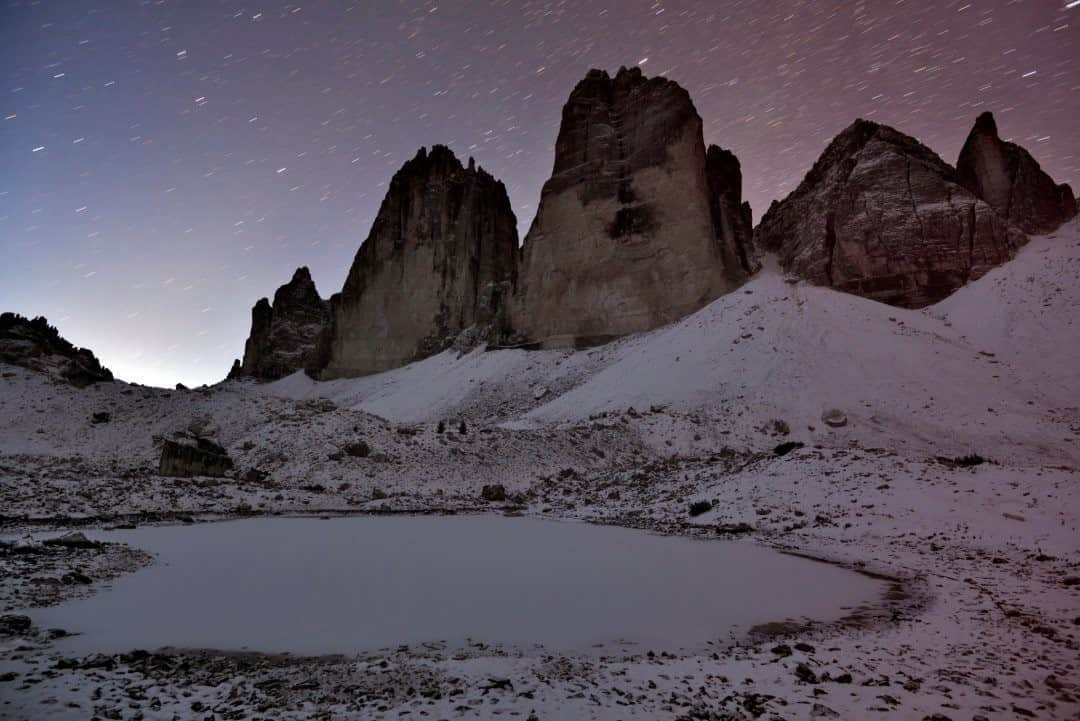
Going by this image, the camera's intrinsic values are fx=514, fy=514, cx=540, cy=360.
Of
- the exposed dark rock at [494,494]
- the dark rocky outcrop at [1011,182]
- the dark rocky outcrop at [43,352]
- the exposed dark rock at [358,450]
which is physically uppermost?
the dark rocky outcrop at [1011,182]

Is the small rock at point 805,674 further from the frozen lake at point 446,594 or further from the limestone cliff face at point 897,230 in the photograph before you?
the limestone cliff face at point 897,230

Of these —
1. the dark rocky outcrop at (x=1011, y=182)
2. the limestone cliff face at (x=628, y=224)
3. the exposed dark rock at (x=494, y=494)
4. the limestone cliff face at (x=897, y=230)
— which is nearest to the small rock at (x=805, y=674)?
the exposed dark rock at (x=494, y=494)

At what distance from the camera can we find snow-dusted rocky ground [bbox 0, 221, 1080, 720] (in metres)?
3.48

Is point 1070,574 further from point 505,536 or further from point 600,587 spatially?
point 505,536

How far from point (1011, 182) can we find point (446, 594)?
57259 millimetres

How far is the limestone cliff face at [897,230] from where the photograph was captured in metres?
35.7

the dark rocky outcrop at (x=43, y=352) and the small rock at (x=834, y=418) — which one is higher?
the dark rocky outcrop at (x=43, y=352)

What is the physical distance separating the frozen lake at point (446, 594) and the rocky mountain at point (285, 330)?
84.6m

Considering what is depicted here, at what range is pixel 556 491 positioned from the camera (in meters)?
18.6

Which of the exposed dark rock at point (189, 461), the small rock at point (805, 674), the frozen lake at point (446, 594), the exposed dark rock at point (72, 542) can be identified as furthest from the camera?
the exposed dark rock at point (189, 461)

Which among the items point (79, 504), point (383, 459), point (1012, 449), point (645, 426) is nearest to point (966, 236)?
point (1012, 449)

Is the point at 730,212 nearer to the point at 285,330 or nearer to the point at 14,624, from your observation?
the point at 14,624

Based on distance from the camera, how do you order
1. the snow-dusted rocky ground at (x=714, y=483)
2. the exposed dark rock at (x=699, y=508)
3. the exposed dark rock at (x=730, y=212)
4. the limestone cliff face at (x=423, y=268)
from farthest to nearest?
the limestone cliff face at (x=423, y=268)
the exposed dark rock at (x=730, y=212)
the exposed dark rock at (x=699, y=508)
the snow-dusted rocky ground at (x=714, y=483)

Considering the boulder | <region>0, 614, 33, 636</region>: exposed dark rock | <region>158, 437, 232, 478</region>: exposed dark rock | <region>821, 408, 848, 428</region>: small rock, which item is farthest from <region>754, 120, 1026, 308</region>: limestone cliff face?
the boulder
